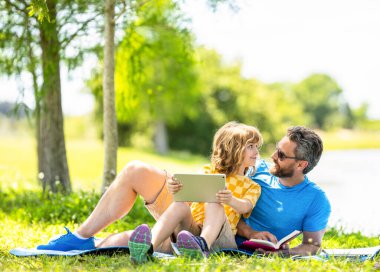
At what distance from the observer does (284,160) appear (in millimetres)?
4043

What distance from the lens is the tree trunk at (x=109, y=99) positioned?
661cm

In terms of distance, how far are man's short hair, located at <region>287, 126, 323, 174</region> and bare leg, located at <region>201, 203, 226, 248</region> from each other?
0.70 meters

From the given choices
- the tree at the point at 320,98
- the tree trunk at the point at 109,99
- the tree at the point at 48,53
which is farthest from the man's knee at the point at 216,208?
the tree at the point at 320,98

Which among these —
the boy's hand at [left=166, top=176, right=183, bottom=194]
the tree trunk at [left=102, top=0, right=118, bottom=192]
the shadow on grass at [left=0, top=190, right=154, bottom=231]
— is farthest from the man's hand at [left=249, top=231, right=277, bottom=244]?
the tree trunk at [left=102, top=0, right=118, bottom=192]

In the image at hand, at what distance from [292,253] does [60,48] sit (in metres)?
4.60

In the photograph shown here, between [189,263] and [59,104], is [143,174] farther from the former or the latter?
[59,104]

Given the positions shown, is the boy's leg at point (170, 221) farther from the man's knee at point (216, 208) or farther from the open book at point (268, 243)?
the open book at point (268, 243)

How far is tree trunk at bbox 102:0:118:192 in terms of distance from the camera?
21.7 ft

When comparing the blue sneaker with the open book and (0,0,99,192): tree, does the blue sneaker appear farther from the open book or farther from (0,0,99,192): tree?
(0,0,99,192): tree

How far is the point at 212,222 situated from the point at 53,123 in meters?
4.54

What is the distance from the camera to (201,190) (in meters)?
3.72

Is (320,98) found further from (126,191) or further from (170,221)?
(170,221)

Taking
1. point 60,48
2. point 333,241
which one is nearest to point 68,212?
point 60,48

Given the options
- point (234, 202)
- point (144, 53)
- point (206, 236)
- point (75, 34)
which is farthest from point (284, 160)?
point (144, 53)
